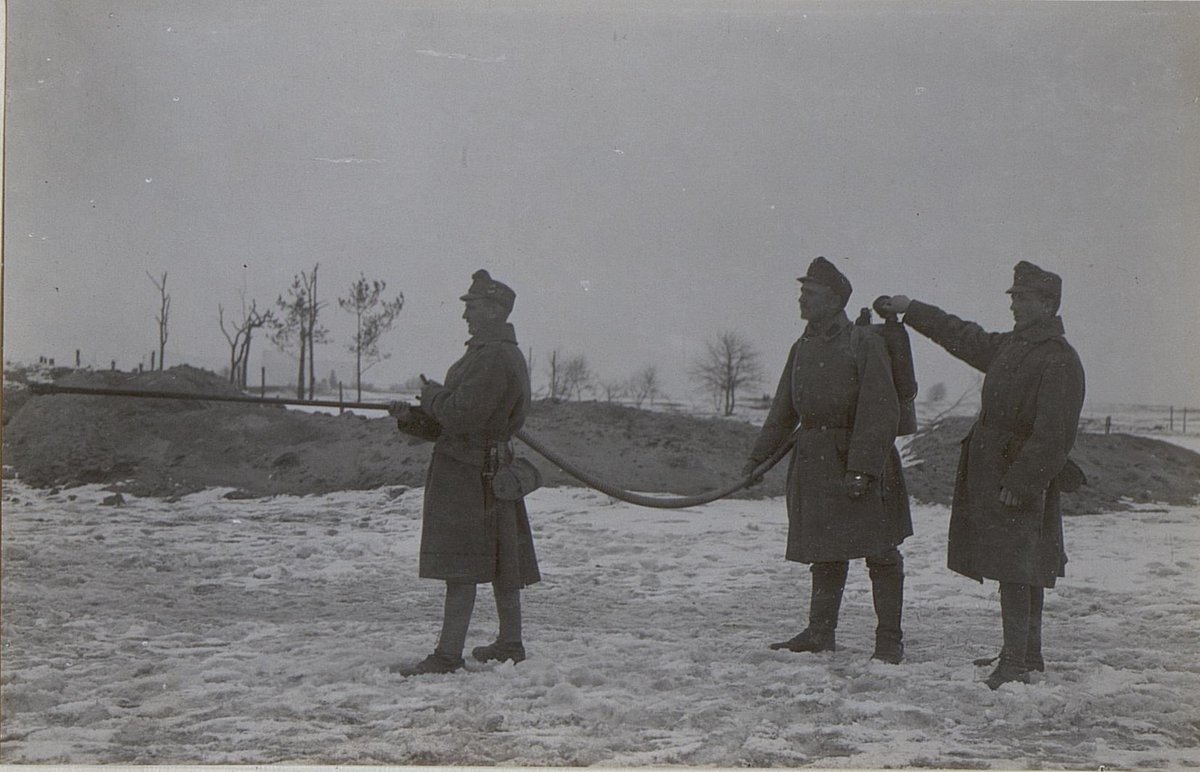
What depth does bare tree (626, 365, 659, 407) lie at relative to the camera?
4734 millimetres

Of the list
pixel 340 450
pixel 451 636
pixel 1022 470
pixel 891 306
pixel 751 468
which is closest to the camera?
pixel 1022 470

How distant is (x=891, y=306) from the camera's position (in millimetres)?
4113

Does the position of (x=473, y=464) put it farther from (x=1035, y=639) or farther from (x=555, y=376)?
(x=1035, y=639)

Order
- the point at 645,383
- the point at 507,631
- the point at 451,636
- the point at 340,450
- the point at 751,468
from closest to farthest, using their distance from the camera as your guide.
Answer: the point at 451,636
the point at 507,631
the point at 751,468
the point at 645,383
the point at 340,450

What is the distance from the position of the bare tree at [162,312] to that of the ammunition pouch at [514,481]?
1811mm

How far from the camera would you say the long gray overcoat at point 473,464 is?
12.8 ft

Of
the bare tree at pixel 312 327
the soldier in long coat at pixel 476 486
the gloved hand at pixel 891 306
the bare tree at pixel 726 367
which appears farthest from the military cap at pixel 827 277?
the bare tree at pixel 312 327

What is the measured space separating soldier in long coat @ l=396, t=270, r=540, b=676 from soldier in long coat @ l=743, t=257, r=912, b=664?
1.07 metres

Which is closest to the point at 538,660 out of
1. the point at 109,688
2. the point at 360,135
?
the point at 109,688

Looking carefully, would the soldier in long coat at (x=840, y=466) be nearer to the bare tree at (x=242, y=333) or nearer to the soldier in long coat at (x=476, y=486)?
the soldier in long coat at (x=476, y=486)

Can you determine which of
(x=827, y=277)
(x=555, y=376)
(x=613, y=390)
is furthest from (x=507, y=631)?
(x=827, y=277)

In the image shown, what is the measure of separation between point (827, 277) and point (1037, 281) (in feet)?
2.70

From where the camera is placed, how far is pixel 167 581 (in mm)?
4473

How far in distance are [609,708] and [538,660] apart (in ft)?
1.20
